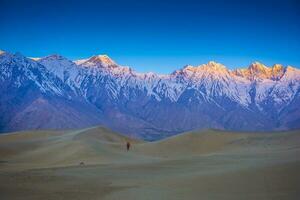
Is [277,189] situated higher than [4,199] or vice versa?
[277,189]

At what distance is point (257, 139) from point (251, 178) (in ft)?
107

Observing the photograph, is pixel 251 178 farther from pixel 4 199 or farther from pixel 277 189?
pixel 4 199

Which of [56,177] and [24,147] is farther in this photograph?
[24,147]

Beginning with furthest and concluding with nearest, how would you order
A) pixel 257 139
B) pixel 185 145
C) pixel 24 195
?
pixel 185 145 < pixel 257 139 < pixel 24 195

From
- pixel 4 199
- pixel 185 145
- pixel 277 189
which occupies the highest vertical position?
pixel 185 145

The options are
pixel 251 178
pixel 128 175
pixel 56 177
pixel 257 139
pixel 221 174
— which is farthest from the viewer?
pixel 257 139

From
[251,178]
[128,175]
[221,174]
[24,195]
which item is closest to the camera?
[24,195]

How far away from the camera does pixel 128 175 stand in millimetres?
24344

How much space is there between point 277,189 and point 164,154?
114ft

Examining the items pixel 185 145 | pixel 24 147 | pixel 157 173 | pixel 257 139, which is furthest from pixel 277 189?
pixel 24 147

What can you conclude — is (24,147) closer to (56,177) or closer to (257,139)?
(257,139)

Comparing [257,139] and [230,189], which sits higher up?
[257,139]

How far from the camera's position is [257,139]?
50.6 metres

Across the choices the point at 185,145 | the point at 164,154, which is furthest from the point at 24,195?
the point at 185,145
